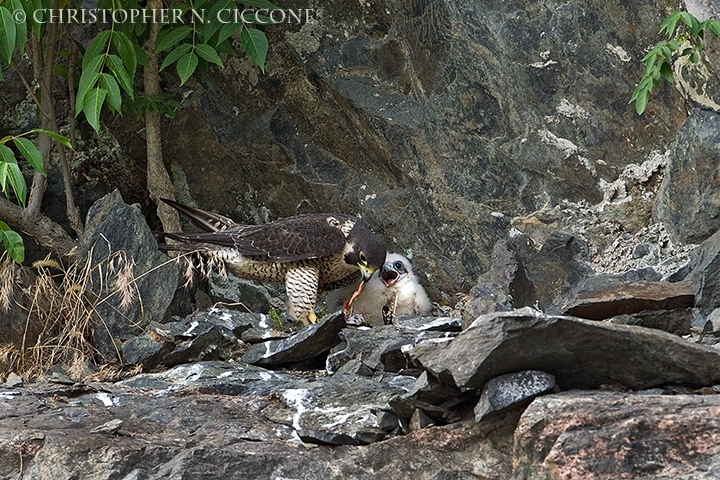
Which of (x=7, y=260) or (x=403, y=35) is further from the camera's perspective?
(x=403, y=35)

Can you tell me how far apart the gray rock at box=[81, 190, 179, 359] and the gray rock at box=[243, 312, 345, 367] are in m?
0.78

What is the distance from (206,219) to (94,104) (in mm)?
1140

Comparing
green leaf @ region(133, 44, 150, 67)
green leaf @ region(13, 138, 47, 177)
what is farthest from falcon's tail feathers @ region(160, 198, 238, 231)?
green leaf @ region(13, 138, 47, 177)

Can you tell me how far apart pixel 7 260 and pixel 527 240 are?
2.37 metres

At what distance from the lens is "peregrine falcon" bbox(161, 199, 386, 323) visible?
475 centimetres

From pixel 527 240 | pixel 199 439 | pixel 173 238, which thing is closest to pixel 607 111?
pixel 527 240

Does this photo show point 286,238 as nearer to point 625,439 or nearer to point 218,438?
point 218,438

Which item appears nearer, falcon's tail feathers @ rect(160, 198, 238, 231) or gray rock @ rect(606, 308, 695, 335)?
gray rock @ rect(606, 308, 695, 335)

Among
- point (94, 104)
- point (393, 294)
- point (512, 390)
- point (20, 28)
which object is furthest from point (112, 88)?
point (512, 390)

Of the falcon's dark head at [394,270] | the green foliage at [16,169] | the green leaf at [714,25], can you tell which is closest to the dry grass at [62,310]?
the green foliage at [16,169]

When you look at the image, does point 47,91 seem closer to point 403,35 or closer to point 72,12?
point 72,12

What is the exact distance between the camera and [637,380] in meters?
2.24

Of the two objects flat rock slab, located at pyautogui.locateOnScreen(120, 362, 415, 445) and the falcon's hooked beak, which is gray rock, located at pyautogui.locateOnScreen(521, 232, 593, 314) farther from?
flat rock slab, located at pyautogui.locateOnScreen(120, 362, 415, 445)

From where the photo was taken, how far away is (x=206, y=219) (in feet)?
17.0
